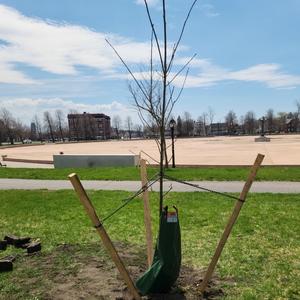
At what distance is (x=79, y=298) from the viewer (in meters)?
4.45

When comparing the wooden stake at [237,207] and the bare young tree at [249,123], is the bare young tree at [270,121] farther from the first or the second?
the wooden stake at [237,207]

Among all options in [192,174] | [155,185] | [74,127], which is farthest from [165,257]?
[74,127]

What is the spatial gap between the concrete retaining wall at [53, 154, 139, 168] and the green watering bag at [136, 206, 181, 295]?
18.7m

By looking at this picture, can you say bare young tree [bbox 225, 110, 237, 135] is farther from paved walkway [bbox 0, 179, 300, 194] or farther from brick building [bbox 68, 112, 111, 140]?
paved walkway [bbox 0, 179, 300, 194]

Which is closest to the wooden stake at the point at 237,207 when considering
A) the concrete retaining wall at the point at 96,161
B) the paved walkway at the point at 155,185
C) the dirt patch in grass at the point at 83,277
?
the dirt patch in grass at the point at 83,277

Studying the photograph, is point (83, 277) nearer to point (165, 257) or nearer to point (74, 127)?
point (165, 257)

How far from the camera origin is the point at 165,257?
419cm

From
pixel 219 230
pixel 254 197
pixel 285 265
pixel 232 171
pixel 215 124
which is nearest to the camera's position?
pixel 285 265

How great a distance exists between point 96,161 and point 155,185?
32.6 ft

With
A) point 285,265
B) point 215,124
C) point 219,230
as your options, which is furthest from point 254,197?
point 215,124

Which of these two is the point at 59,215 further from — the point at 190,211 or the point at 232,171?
the point at 232,171

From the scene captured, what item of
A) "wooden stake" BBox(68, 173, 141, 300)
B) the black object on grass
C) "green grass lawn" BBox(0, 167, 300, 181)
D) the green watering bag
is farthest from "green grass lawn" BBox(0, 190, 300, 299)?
"green grass lawn" BBox(0, 167, 300, 181)

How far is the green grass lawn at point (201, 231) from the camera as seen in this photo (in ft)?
15.8

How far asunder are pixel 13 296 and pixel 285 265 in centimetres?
322
